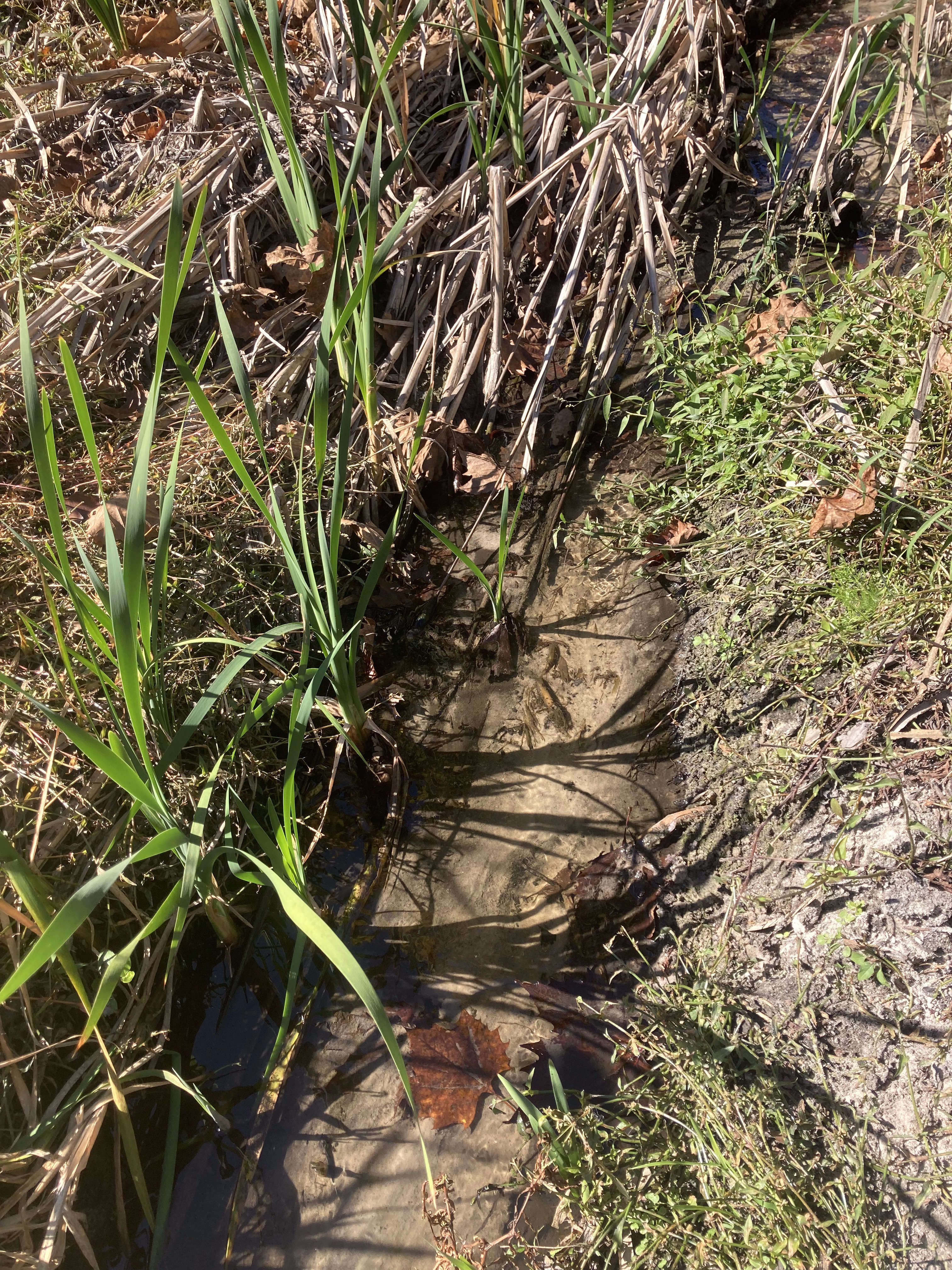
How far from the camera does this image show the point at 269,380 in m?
2.25

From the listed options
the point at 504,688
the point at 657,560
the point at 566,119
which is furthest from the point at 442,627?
the point at 566,119

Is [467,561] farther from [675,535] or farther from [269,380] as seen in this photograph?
[269,380]

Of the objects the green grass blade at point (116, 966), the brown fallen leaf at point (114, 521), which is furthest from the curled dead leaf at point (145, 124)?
the green grass blade at point (116, 966)

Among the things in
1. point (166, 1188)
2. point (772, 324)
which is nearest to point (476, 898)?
point (166, 1188)

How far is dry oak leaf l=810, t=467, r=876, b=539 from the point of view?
1.70m

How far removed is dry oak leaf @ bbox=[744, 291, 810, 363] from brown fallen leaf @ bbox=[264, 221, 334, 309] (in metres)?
1.17

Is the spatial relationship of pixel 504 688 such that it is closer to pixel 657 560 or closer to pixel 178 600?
pixel 657 560

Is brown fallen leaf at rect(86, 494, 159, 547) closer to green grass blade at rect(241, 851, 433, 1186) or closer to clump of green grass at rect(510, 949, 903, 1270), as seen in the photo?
green grass blade at rect(241, 851, 433, 1186)

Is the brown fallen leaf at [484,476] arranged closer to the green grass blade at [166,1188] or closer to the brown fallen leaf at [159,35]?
the green grass blade at [166,1188]

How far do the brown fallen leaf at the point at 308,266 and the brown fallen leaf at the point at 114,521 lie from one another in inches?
29.7

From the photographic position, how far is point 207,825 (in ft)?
5.92

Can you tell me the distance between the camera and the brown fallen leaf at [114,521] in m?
1.80

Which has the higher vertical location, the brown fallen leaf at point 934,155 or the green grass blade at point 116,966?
the brown fallen leaf at point 934,155

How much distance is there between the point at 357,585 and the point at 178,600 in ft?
1.62
